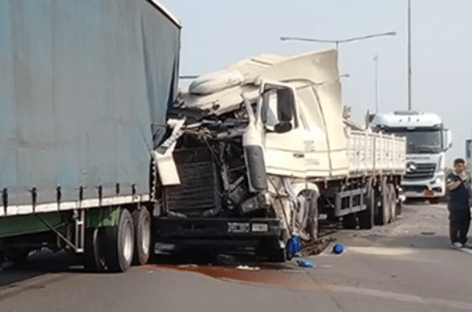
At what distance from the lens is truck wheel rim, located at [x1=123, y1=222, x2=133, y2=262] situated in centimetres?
1463

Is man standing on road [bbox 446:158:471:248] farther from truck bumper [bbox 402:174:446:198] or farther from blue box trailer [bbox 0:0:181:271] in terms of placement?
truck bumper [bbox 402:174:446:198]

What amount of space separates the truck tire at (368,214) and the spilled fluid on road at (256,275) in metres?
9.93

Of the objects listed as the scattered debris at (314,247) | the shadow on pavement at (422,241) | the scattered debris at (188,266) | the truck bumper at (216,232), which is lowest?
the shadow on pavement at (422,241)

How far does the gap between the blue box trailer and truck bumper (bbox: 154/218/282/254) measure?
1.14 feet

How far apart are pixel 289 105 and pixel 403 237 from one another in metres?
7.79

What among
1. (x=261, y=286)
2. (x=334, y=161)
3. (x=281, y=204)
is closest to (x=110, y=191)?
(x=261, y=286)

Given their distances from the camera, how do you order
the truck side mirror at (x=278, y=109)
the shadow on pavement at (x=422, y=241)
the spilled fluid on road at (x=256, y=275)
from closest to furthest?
the spilled fluid on road at (x=256, y=275) → the truck side mirror at (x=278, y=109) → the shadow on pavement at (x=422, y=241)

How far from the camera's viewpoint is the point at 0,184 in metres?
9.42

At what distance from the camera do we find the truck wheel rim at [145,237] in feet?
51.0

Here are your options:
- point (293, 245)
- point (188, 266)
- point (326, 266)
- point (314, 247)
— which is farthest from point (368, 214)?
point (188, 266)

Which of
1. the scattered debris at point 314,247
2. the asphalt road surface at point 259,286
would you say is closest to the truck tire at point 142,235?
the asphalt road surface at point 259,286

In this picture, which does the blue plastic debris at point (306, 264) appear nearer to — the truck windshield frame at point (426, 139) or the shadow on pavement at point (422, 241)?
the shadow on pavement at point (422, 241)

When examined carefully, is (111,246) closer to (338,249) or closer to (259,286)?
(259,286)

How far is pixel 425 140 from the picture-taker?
37344mm
